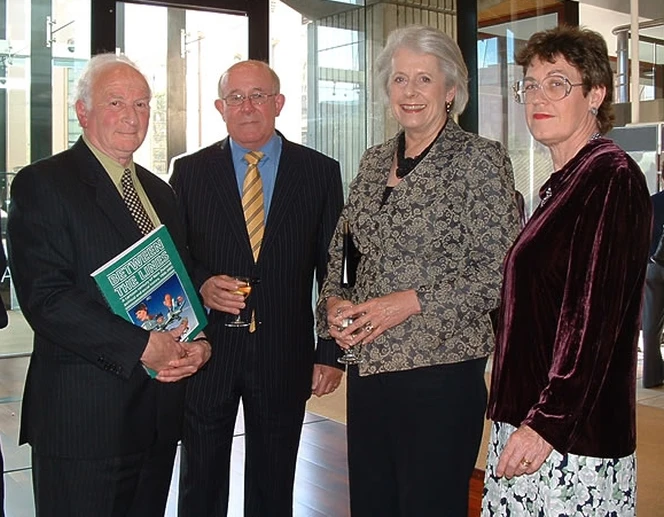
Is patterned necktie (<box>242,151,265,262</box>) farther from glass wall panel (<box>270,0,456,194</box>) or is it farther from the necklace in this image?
glass wall panel (<box>270,0,456,194</box>)

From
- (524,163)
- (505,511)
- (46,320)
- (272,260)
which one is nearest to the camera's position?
(505,511)

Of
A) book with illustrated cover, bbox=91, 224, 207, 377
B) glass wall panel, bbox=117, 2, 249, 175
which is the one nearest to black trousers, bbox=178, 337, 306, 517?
book with illustrated cover, bbox=91, 224, 207, 377

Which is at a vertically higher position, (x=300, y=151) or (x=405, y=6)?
(x=405, y=6)

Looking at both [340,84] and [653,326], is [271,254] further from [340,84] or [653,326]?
[653,326]

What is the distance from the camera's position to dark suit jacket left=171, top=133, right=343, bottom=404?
2615mm

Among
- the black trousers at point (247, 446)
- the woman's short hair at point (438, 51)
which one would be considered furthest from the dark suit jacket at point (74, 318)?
the woman's short hair at point (438, 51)

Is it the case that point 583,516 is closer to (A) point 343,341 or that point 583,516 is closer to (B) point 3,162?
(A) point 343,341

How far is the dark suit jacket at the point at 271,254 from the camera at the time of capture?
8.58 ft

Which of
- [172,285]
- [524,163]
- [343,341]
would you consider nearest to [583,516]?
[343,341]

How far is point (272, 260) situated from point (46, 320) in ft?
2.67

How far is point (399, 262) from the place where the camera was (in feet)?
6.74

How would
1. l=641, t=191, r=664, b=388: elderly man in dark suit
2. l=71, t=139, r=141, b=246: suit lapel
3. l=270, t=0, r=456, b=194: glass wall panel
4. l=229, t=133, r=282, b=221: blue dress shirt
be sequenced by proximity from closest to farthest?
l=71, t=139, r=141, b=246: suit lapel
l=229, t=133, r=282, b=221: blue dress shirt
l=641, t=191, r=664, b=388: elderly man in dark suit
l=270, t=0, r=456, b=194: glass wall panel

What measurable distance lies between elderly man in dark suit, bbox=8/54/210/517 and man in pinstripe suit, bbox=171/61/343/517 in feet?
1.30

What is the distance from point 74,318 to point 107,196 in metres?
0.32
